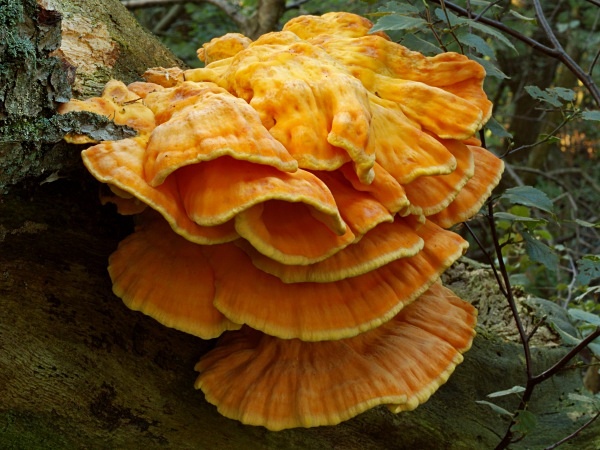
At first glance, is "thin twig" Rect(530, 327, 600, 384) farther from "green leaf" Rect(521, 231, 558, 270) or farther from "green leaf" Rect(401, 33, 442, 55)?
"green leaf" Rect(401, 33, 442, 55)

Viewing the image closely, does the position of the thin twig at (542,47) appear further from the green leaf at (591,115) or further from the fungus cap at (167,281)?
the fungus cap at (167,281)

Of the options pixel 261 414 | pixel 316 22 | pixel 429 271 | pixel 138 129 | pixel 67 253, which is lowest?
pixel 261 414

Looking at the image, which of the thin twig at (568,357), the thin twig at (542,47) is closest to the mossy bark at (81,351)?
the thin twig at (568,357)

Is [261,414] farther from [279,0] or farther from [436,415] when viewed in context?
[279,0]

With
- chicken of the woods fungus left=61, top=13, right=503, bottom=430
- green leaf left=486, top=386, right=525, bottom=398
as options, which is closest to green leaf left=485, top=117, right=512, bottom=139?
chicken of the woods fungus left=61, top=13, right=503, bottom=430

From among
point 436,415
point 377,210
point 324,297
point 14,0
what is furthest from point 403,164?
point 436,415

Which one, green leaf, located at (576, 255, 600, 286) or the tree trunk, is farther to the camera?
green leaf, located at (576, 255, 600, 286)

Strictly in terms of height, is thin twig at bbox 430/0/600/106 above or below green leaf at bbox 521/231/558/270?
above
